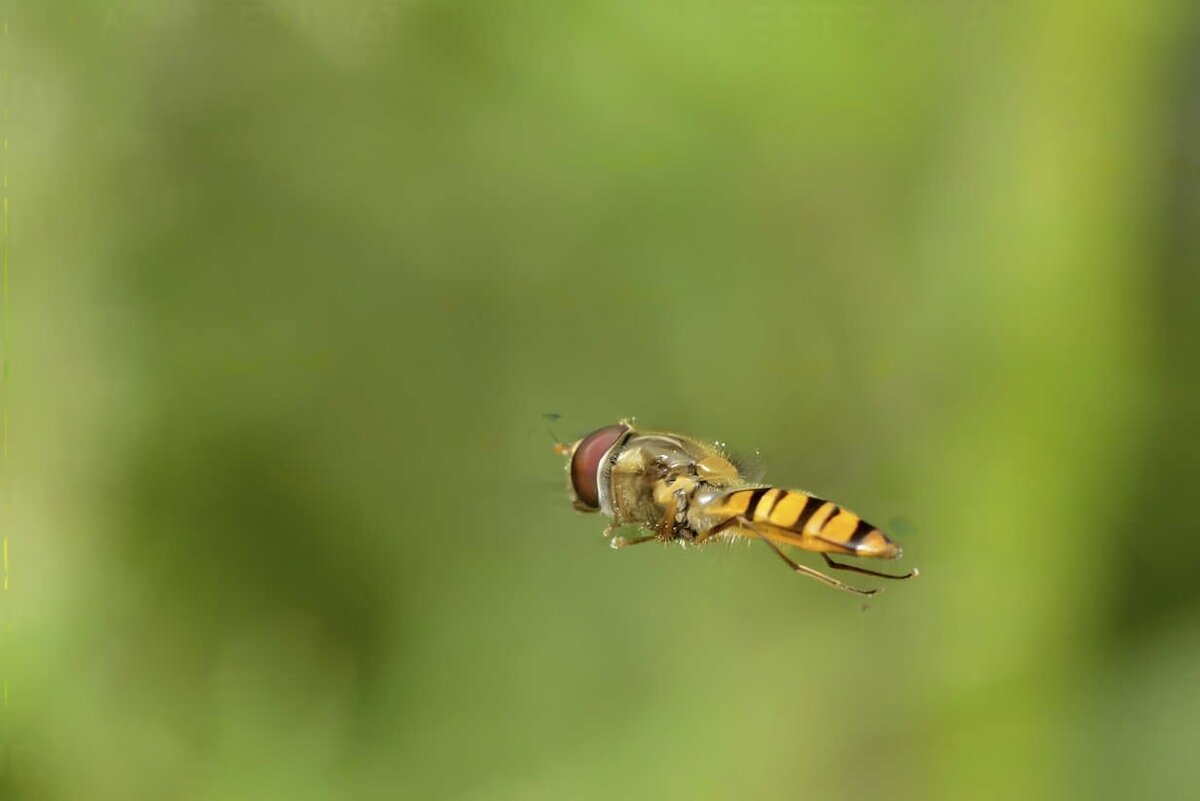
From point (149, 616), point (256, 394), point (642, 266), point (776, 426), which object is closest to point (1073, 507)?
point (776, 426)

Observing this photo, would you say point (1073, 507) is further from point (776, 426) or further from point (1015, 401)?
point (776, 426)

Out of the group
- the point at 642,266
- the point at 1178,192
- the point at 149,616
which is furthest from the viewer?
the point at 642,266

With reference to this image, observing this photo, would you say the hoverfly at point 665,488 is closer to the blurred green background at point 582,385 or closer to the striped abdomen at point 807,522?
the striped abdomen at point 807,522

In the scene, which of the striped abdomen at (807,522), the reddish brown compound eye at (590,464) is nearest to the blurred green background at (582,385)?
the reddish brown compound eye at (590,464)

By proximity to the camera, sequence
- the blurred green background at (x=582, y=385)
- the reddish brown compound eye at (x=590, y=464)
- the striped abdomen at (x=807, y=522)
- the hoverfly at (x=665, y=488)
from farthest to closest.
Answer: the blurred green background at (x=582, y=385) < the reddish brown compound eye at (x=590, y=464) < the hoverfly at (x=665, y=488) < the striped abdomen at (x=807, y=522)

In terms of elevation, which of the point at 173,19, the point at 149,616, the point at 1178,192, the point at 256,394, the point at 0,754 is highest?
the point at 1178,192

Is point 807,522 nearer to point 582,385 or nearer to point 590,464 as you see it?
point 590,464

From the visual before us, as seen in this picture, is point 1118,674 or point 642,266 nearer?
point 1118,674
